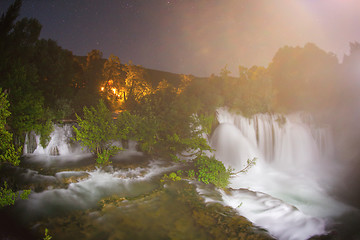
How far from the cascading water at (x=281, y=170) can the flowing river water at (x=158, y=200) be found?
0.07 m

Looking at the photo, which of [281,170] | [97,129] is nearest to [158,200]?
[97,129]

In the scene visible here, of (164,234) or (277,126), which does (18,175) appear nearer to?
(164,234)

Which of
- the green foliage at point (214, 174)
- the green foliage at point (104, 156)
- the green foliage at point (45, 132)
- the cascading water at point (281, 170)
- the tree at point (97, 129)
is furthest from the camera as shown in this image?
the green foliage at point (45, 132)

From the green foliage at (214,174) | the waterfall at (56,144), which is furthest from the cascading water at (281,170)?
the waterfall at (56,144)

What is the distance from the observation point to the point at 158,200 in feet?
30.0

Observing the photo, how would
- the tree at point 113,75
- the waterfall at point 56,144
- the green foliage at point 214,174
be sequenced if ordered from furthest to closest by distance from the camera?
the tree at point 113,75, the waterfall at point 56,144, the green foliage at point 214,174

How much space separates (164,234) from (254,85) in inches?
889

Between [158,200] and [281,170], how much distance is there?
15507 mm

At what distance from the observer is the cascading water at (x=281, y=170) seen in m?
9.33

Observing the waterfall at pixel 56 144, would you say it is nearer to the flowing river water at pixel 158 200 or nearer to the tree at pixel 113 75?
the flowing river water at pixel 158 200

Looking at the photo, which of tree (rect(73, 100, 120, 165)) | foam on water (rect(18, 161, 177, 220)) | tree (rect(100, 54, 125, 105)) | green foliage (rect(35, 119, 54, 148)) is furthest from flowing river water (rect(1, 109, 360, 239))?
tree (rect(100, 54, 125, 105))

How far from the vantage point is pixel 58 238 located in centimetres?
638

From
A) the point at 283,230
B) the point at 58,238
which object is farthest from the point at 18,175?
the point at 283,230

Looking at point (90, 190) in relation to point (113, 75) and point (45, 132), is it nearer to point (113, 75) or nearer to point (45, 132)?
point (45, 132)
